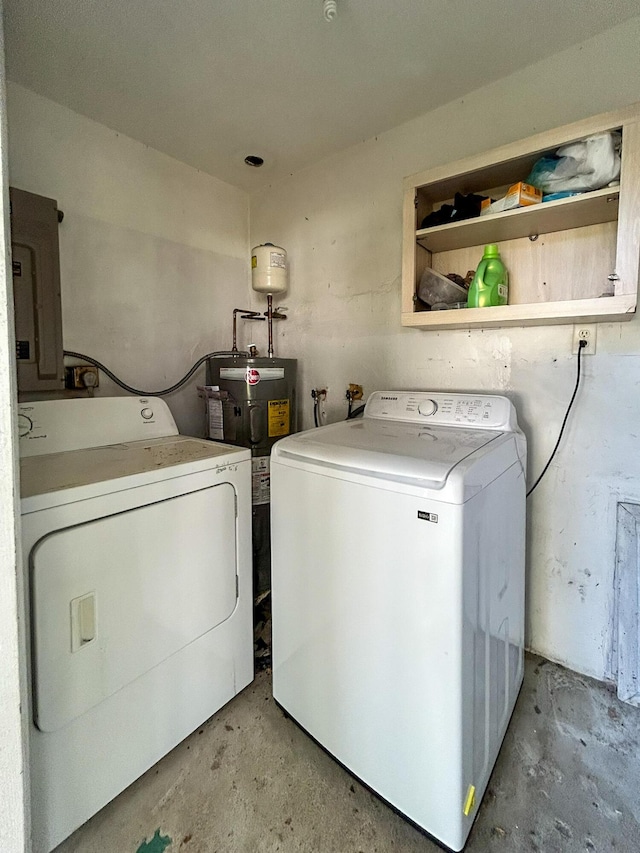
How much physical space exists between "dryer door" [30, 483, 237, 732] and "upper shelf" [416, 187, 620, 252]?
1.26 m

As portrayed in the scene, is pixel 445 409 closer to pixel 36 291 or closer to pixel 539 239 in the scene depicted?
pixel 539 239

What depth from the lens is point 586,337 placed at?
1.43 meters

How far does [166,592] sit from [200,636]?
0.78ft

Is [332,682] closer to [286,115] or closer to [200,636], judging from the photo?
[200,636]

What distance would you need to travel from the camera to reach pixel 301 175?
222 cm

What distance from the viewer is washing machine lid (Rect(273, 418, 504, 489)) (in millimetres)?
985

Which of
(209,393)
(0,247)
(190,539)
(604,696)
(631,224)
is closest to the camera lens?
(0,247)

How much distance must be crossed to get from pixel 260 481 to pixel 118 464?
2.61 ft

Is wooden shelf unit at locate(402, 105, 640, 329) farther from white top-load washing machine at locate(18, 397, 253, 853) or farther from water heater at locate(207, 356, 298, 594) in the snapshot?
white top-load washing machine at locate(18, 397, 253, 853)

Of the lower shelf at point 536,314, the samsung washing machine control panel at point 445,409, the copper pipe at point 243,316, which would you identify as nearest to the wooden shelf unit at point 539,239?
the lower shelf at point 536,314

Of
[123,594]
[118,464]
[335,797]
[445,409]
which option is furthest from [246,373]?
[335,797]

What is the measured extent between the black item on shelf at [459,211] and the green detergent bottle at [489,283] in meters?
0.15

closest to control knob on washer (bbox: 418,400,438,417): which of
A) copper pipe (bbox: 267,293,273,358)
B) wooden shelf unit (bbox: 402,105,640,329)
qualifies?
wooden shelf unit (bbox: 402,105,640,329)

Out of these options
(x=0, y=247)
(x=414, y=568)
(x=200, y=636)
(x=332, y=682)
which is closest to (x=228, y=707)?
(x=200, y=636)
